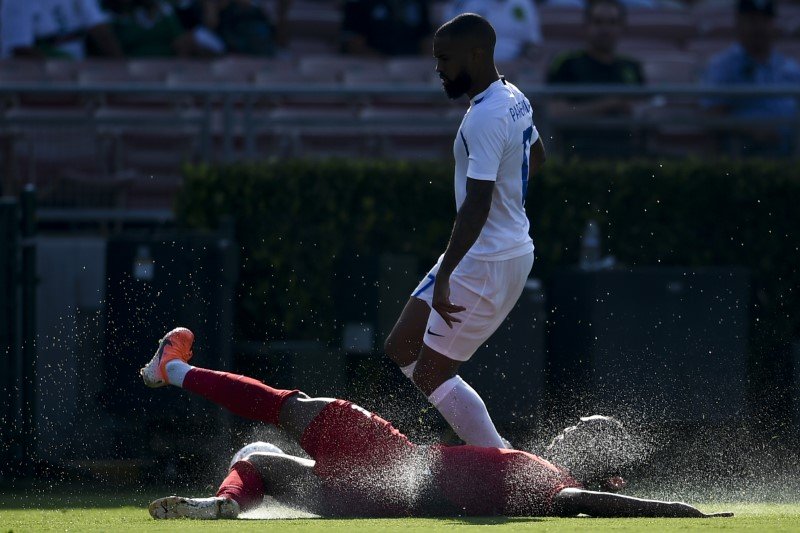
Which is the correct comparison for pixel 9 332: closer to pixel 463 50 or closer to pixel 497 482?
pixel 463 50

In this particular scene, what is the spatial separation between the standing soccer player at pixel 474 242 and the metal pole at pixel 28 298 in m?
2.98

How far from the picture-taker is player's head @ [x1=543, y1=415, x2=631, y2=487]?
6.44m

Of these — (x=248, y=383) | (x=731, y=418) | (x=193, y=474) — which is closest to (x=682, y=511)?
(x=248, y=383)

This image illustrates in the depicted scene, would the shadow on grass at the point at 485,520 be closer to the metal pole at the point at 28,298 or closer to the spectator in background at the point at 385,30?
the metal pole at the point at 28,298

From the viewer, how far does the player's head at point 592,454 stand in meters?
6.44

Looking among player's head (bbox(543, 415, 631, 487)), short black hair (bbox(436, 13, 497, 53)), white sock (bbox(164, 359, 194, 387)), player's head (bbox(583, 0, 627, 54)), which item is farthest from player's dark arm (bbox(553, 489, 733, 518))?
player's head (bbox(583, 0, 627, 54))

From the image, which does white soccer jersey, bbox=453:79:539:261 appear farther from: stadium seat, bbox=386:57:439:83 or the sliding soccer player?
Answer: stadium seat, bbox=386:57:439:83

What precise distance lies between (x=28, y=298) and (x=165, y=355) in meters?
2.74

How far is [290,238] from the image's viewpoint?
1012 cm

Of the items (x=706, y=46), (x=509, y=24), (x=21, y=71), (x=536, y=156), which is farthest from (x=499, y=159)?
(x=706, y=46)

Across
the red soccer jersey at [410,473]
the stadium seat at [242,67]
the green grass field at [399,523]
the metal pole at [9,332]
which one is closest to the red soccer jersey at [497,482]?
the red soccer jersey at [410,473]

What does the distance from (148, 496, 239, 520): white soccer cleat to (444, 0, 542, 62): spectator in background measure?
7.98 metres

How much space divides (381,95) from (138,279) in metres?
2.58

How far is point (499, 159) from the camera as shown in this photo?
6.39 metres
